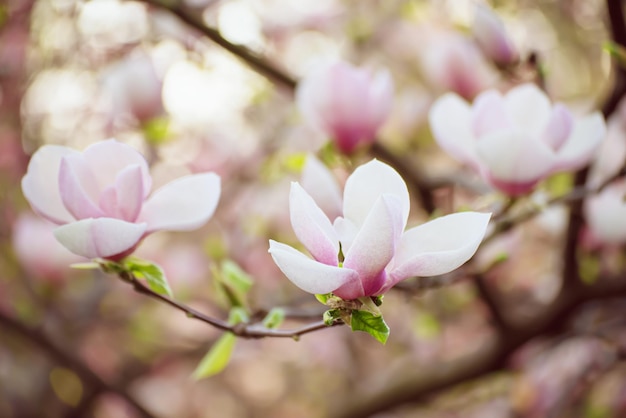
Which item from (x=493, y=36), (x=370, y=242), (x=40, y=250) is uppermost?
(x=493, y=36)

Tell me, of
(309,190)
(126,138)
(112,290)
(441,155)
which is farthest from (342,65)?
(441,155)

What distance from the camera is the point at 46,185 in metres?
0.54

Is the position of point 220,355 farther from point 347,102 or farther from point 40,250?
point 40,250

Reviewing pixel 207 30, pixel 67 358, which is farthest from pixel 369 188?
pixel 67 358

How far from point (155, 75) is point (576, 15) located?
6.22ft

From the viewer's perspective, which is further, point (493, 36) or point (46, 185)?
point (493, 36)

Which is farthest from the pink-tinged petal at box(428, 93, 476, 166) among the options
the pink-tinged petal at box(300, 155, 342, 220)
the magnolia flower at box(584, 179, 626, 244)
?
the magnolia flower at box(584, 179, 626, 244)

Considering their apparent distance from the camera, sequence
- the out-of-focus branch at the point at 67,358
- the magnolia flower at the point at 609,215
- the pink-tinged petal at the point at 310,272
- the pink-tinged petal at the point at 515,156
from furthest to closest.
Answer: the out-of-focus branch at the point at 67,358
the magnolia flower at the point at 609,215
the pink-tinged petal at the point at 515,156
the pink-tinged petal at the point at 310,272

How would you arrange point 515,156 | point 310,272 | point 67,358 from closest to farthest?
point 310,272, point 515,156, point 67,358

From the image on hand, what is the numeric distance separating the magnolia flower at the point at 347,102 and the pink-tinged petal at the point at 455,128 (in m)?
0.17

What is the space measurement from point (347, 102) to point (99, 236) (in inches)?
18.0

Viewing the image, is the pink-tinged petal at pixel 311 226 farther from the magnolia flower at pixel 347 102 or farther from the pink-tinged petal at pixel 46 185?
the magnolia flower at pixel 347 102

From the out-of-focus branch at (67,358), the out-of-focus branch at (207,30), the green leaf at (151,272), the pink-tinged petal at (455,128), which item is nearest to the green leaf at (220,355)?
the green leaf at (151,272)

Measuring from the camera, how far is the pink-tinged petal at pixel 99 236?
1.61 ft
